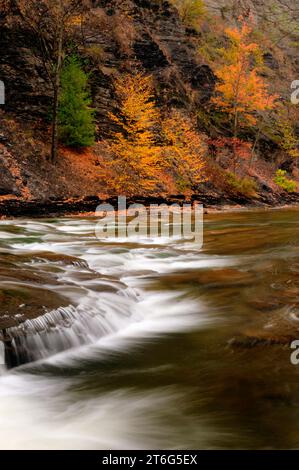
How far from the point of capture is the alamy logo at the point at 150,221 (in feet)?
47.1

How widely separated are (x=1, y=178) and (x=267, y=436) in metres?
16.2

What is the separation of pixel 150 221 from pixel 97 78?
11313 mm

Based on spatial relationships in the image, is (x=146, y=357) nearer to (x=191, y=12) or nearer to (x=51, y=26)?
(x=51, y=26)

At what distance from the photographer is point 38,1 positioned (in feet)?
75.8

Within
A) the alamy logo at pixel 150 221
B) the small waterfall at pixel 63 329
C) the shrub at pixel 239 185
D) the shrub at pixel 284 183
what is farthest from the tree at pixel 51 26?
the shrub at pixel 284 183

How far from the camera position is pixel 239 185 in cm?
2698

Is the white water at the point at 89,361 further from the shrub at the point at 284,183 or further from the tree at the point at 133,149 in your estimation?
the shrub at the point at 284,183

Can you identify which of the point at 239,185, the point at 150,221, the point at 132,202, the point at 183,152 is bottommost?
the point at 150,221

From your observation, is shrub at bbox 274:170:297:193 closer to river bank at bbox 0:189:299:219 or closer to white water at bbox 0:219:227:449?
river bank at bbox 0:189:299:219

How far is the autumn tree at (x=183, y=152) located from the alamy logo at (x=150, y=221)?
2071 mm

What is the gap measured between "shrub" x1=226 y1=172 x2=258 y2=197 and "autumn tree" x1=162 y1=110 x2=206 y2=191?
174 cm

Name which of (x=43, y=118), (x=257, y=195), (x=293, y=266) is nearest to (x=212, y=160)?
(x=257, y=195)

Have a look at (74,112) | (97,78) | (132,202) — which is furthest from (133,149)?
(97,78)

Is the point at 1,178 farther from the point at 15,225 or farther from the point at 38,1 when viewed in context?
the point at 38,1
